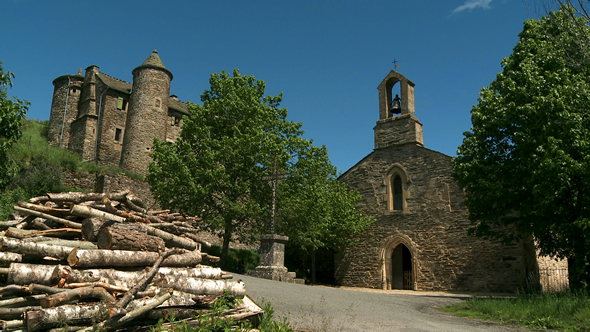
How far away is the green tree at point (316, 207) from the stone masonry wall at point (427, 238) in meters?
0.92

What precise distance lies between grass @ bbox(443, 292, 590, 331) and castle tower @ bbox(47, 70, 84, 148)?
106 feet

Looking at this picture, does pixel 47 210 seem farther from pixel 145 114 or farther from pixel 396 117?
pixel 145 114

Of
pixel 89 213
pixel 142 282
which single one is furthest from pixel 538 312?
pixel 89 213

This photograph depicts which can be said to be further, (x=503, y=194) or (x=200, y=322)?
(x=503, y=194)

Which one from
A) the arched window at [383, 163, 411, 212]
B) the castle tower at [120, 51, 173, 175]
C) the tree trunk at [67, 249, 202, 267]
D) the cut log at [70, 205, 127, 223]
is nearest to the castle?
the castle tower at [120, 51, 173, 175]

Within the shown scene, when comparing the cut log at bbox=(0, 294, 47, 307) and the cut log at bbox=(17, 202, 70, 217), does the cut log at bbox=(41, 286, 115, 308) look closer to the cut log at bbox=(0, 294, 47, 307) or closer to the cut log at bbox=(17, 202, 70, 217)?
the cut log at bbox=(0, 294, 47, 307)

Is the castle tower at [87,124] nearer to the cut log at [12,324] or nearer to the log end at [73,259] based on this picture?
the log end at [73,259]

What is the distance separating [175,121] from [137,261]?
30573 millimetres

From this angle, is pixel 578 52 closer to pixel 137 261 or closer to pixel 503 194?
pixel 503 194

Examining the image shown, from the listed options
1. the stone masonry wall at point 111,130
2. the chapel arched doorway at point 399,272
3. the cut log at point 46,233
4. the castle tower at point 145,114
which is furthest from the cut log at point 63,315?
the stone masonry wall at point 111,130

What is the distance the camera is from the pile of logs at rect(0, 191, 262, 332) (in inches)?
207

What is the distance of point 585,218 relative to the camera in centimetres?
1187

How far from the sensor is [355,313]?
28.1 feet

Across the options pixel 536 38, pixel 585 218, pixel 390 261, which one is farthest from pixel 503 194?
pixel 390 261
